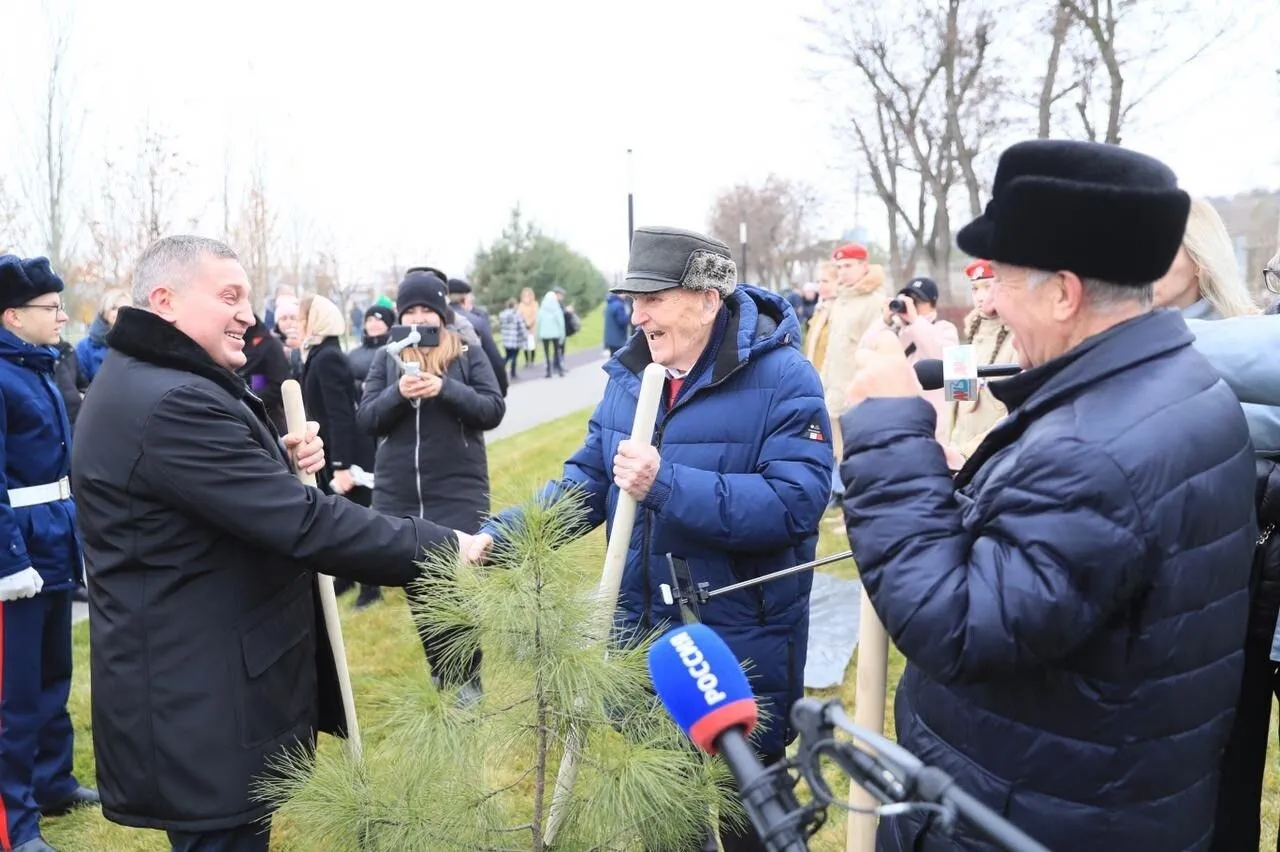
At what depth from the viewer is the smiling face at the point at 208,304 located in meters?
2.37

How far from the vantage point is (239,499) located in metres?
2.21

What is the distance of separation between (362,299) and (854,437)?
1343 inches

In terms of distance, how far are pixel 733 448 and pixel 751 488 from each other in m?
0.16

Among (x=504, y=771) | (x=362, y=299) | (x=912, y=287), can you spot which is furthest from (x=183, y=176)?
(x=362, y=299)

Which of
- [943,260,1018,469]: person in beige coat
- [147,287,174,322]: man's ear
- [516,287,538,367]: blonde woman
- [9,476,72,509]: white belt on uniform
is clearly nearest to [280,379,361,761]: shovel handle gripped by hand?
[147,287,174,322]: man's ear

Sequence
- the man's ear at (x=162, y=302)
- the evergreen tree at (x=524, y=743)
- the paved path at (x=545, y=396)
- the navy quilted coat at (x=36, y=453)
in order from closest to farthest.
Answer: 1. the evergreen tree at (x=524, y=743)
2. the man's ear at (x=162, y=302)
3. the navy quilted coat at (x=36, y=453)
4. the paved path at (x=545, y=396)

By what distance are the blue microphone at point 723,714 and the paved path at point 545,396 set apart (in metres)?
10.6

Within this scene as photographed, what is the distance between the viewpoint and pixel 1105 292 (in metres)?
1.44

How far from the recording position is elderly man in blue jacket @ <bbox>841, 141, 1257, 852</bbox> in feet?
4.32

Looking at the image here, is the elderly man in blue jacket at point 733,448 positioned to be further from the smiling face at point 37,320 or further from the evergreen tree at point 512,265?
the evergreen tree at point 512,265

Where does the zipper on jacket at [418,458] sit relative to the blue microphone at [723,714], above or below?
below

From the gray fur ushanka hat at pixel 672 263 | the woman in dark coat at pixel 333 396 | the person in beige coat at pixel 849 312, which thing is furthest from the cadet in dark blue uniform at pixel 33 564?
the person in beige coat at pixel 849 312

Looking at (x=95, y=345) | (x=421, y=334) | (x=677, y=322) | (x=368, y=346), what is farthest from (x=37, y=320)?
(x=368, y=346)

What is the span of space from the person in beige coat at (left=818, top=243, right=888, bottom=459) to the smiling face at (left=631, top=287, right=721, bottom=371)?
4748 millimetres
